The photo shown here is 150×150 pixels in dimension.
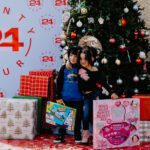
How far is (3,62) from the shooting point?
24.2 feet

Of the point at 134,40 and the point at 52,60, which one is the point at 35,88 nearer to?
the point at 52,60

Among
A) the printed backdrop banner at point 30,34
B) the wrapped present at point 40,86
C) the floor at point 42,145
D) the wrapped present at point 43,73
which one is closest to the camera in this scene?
the floor at point 42,145

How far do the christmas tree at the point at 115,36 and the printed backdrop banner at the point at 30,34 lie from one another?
0.85m

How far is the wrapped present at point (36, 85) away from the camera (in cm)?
657

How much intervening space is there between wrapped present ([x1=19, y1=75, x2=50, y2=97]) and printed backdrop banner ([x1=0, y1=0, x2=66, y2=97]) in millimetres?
713

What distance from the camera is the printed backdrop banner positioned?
285 inches

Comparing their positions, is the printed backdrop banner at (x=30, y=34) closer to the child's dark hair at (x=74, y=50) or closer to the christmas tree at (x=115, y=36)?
the christmas tree at (x=115, y=36)

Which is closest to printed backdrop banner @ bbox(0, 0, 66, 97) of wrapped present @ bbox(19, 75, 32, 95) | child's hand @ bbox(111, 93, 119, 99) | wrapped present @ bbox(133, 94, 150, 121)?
wrapped present @ bbox(19, 75, 32, 95)

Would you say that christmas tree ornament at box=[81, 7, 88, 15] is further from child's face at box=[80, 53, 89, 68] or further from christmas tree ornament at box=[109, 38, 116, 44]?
child's face at box=[80, 53, 89, 68]

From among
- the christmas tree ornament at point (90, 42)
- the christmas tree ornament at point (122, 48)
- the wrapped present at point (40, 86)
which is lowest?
the wrapped present at point (40, 86)

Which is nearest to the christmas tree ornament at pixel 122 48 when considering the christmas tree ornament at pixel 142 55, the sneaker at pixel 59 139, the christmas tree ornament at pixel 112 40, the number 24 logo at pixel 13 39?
the christmas tree ornament at pixel 112 40

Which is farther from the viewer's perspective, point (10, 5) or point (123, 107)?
point (10, 5)

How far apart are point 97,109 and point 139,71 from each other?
3.26ft

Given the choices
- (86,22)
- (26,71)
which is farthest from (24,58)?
(86,22)
